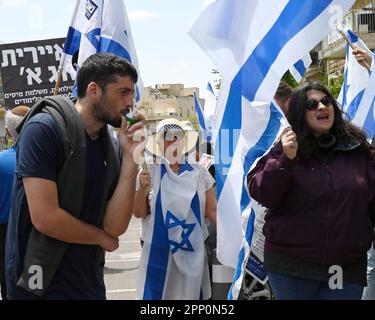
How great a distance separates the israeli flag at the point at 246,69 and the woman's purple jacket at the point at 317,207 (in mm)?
305

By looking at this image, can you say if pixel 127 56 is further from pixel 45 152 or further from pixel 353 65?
pixel 45 152

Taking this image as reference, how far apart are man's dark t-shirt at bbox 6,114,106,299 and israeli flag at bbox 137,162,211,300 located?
1.63 m

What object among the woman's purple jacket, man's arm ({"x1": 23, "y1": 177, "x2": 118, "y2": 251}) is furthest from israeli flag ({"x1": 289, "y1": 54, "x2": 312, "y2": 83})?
man's arm ({"x1": 23, "y1": 177, "x2": 118, "y2": 251})

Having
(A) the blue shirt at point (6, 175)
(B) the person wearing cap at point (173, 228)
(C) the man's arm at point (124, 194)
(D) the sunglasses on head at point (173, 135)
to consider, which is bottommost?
(B) the person wearing cap at point (173, 228)

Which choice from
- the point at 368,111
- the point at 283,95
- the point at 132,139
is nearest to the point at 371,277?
the point at 368,111

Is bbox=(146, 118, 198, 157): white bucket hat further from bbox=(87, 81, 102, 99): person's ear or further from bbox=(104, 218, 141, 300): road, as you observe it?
bbox=(104, 218, 141, 300): road

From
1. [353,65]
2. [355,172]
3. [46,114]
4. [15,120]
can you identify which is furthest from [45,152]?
[353,65]

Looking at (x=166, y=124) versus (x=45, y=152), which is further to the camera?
(x=166, y=124)

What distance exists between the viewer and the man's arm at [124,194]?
303 cm

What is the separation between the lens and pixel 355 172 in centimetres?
348

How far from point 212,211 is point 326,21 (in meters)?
1.69

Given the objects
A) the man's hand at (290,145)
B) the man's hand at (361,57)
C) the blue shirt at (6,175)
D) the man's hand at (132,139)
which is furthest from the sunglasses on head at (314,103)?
the blue shirt at (6,175)

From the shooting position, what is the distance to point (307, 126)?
3.66 meters

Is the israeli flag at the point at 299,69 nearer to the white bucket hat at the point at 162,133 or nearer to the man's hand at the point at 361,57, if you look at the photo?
the man's hand at the point at 361,57
